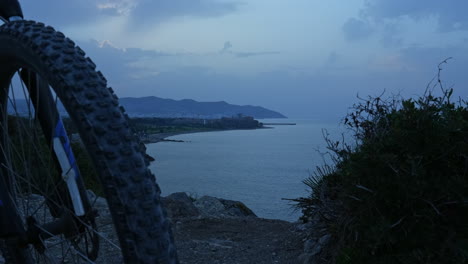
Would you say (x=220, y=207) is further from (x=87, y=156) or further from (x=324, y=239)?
(x=87, y=156)

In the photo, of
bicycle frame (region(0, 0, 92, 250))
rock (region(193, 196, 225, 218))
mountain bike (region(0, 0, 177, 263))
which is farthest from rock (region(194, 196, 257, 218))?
mountain bike (region(0, 0, 177, 263))

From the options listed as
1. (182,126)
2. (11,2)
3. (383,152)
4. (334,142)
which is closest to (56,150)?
(11,2)

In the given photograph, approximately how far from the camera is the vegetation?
3.71 meters

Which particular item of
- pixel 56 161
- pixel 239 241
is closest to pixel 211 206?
pixel 239 241

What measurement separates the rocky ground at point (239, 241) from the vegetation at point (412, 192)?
3.20ft

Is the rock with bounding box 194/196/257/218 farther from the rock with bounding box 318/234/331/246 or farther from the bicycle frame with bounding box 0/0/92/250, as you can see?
the bicycle frame with bounding box 0/0/92/250

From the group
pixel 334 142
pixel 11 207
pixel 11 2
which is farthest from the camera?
pixel 334 142

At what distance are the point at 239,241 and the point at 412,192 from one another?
2.93m

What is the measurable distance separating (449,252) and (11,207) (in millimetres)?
3142

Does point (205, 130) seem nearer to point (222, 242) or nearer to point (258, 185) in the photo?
point (258, 185)

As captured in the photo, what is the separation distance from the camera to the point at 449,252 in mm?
3650

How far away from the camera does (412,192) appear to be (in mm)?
3734

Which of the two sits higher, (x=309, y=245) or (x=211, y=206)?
(x=309, y=245)

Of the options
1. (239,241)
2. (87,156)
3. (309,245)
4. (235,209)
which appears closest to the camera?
(87,156)
